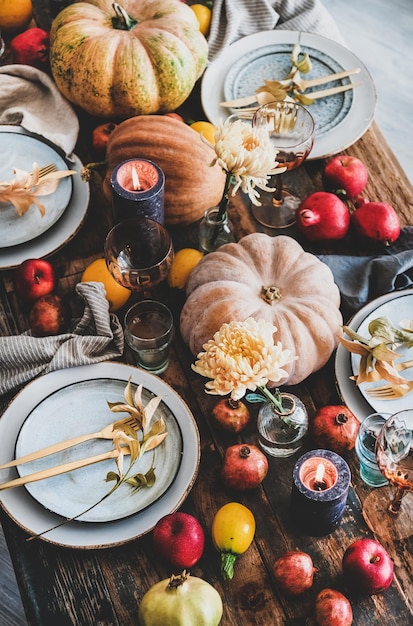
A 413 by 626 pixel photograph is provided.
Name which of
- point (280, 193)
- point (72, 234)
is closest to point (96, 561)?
point (72, 234)

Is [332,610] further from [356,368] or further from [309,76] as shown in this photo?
[309,76]

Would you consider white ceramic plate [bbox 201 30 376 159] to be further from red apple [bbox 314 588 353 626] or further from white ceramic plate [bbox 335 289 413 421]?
red apple [bbox 314 588 353 626]

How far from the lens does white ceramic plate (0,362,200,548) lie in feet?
3.81

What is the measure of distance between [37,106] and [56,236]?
1.36 ft

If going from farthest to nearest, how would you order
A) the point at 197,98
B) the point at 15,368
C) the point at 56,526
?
1. the point at 197,98
2. the point at 15,368
3. the point at 56,526

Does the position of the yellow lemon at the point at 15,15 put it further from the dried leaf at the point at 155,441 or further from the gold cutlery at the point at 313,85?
the dried leaf at the point at 155,441

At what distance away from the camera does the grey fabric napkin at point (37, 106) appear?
1685 millimetres

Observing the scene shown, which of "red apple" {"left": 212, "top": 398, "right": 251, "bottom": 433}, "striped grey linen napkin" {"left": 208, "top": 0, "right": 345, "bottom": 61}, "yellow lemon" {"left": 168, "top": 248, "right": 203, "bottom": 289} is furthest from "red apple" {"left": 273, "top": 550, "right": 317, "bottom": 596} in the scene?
"striped grey linen napkin" {"left": 208, "top": 0, "right": 345, "bottom": 61}

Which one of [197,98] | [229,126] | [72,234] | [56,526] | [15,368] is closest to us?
[56,526]

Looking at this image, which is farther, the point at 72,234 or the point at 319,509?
the point at 72,234

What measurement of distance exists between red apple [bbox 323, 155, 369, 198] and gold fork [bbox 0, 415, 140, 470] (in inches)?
28.2

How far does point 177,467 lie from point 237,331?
0.30 m

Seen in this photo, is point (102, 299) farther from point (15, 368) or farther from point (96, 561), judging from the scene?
point (96, 561)

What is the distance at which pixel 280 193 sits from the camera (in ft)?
5.24
